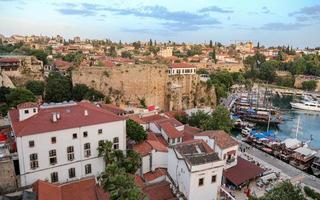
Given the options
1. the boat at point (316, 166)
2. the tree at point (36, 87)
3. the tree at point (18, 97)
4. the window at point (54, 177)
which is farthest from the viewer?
the tree at point (36, 87)

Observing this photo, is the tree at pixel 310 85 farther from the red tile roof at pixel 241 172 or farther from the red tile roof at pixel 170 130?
the red tile roof at pixel 170 130

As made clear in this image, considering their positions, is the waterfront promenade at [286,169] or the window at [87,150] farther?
the waterfront promenade at [286,169]

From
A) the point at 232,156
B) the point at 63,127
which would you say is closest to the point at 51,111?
the point at 63,127

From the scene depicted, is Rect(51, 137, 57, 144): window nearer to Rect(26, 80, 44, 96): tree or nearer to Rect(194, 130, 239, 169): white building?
Rect(194, 130, 239, 169): white building

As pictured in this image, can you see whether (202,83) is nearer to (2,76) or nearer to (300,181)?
(300,181)

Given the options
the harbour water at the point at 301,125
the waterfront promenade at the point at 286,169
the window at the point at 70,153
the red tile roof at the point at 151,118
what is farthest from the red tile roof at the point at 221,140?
the harbour water at the point at 301,125

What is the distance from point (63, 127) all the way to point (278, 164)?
23.5m

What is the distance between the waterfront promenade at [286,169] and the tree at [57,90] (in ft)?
91.9

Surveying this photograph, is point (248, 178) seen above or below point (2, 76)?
below

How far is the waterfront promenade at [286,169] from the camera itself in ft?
86.3

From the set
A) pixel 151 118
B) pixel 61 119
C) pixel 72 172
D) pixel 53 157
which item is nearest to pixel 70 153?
pixel 53 157

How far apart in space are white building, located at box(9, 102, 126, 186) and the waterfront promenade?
17.0 meters

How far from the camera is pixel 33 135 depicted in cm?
1964

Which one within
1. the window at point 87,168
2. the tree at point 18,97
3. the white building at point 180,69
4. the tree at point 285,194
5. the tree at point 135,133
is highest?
the white building at point 180,69
